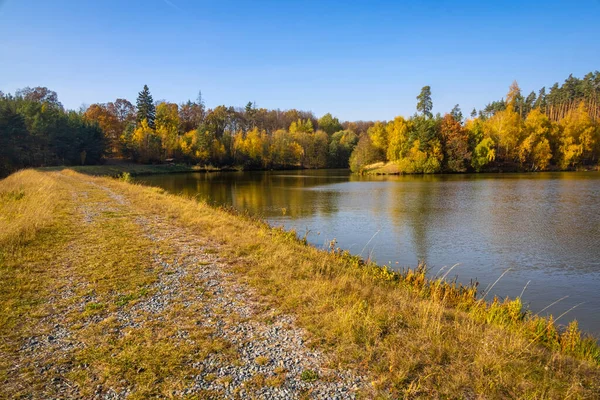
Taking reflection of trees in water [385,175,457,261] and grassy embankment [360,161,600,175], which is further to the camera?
grassy embankment [360,161,600,175]

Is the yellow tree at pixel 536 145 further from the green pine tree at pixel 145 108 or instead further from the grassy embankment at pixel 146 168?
the green pine tree at pixel 145 108

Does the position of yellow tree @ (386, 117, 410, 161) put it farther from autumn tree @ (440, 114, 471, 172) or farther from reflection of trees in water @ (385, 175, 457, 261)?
reflection of trees in water @ (385, 175, 457, 261)

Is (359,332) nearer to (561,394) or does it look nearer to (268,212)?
(561,394)

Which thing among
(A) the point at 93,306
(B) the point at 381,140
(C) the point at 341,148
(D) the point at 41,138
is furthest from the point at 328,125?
(A) the point at 93,306

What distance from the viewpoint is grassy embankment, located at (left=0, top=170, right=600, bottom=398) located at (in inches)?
177

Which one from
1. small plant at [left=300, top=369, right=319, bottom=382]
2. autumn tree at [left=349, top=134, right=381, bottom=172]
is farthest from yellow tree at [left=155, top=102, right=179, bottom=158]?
small plant at [left=300, top=369, right=319, bottom=382]

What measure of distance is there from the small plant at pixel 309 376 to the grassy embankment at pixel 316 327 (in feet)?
1.48

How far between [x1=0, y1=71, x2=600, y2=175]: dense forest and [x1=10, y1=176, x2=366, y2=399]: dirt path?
160 feet

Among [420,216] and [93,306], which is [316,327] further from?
[420,216]

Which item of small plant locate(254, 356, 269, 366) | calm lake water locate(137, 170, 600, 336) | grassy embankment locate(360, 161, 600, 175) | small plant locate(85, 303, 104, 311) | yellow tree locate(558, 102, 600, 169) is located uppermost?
yellow tree locate(558, 102, 600, 169)

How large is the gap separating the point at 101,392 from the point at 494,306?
7.77 m

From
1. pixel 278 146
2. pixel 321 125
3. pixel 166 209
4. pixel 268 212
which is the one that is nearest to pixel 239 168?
pixel 278 146

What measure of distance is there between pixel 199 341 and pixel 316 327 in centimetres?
188

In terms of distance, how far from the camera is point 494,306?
314 inches
